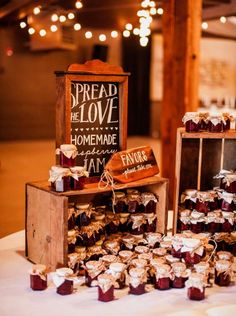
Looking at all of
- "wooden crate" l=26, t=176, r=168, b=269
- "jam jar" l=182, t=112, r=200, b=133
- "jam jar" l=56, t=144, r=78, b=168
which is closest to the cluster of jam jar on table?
"wooden crate" l=26, t=176, r=168, b=269

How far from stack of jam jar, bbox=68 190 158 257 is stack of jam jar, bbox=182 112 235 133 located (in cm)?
46

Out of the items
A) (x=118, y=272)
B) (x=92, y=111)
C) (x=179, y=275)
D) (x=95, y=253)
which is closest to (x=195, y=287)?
(x=179, y=275)

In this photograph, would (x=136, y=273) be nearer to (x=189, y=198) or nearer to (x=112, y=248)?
(x=112, y=248)

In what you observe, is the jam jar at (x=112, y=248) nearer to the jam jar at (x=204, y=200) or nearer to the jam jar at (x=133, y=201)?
the jam jar at (x=133, y=201)

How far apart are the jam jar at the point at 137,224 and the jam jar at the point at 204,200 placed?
33 centimetres

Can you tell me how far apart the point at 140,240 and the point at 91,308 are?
66cm

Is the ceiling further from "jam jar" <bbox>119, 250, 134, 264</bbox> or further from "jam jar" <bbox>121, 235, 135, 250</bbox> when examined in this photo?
"jam jar" <bbox>119, 250, 134, 264</bbox>

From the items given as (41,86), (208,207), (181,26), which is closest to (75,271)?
(208,207)

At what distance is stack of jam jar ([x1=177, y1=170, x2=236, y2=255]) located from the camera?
8.57ft

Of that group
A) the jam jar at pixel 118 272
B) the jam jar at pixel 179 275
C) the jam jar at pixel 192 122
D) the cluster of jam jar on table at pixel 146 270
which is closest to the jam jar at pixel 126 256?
the cluster of jam jar on table at pixel 146 270

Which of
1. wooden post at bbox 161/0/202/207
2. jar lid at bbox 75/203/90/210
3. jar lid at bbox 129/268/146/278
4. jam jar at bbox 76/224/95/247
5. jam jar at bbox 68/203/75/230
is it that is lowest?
jar lid at bbox 129/268/146/278

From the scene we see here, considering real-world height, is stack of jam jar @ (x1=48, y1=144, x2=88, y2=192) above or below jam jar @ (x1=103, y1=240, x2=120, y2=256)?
above

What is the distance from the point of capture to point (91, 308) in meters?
2.02

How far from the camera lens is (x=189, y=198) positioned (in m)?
2.65
